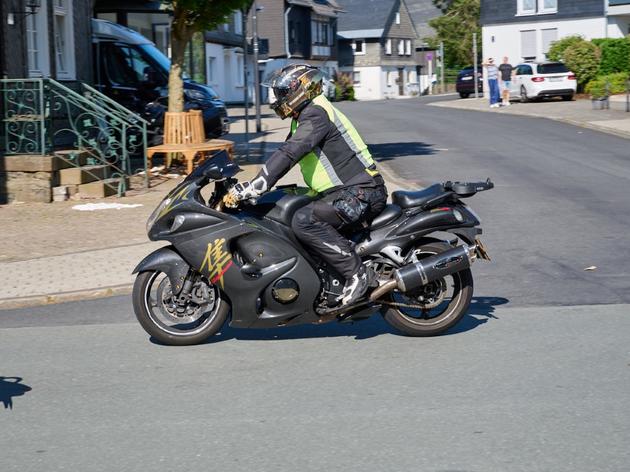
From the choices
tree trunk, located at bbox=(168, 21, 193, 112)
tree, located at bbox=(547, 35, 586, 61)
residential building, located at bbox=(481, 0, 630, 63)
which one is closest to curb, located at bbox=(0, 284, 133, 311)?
tree trunk, located at bbox=(168, 21, 193, 112)

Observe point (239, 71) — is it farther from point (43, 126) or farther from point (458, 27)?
point (43, 126)

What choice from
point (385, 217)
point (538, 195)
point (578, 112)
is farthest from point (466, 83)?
point (385, 217)

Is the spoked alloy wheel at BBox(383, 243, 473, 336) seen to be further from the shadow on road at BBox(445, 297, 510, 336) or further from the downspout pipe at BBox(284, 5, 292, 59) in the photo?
the downspout pipe at BBox(284, 5, 292, 59)

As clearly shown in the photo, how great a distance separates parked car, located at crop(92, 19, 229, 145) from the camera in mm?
21594

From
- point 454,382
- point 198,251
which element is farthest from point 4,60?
point 454,382

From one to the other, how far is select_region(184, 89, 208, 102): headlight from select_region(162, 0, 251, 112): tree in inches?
120

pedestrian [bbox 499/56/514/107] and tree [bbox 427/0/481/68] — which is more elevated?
tree [bbox 427/0/481/68]

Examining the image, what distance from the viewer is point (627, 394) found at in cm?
573

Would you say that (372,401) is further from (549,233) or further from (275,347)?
(549,233)

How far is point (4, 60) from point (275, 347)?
1256cm

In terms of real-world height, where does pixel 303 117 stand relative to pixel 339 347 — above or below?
above

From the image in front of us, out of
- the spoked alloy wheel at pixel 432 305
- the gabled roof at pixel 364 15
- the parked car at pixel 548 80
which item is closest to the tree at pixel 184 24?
the spoked alloy wheel at pixel 432 305

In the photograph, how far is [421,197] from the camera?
277 inches

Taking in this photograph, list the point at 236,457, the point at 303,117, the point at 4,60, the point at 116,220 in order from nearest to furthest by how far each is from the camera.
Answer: the point at 236,457
the point at 303,117
the point at 116,220
the point at 4,60
